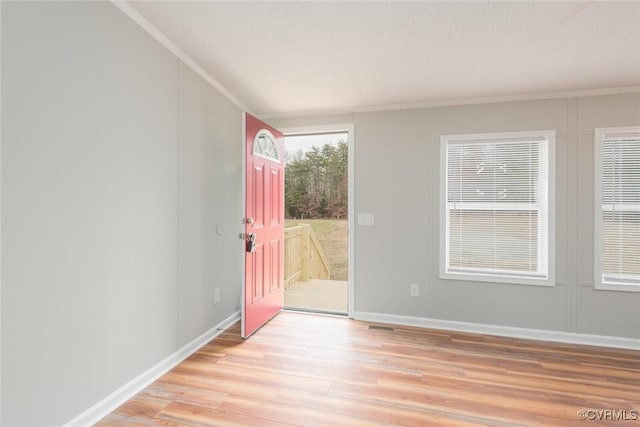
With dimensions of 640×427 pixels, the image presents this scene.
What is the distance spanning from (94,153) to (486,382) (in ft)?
9.24

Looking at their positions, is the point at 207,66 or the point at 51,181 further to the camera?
the point at 207,66

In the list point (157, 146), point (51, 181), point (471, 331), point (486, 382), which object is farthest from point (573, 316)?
point (51, 181)

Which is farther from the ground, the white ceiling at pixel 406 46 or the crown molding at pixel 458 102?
the white ceiling at pixel 406 46

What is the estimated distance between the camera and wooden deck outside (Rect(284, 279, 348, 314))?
3629 mm

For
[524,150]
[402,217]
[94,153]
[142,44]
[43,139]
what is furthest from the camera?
[402,217]

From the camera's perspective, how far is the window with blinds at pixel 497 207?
2777 mm

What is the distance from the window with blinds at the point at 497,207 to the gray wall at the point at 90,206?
2453mm

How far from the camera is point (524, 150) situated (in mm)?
2801

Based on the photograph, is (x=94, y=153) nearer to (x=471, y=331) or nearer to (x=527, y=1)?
(x=527, y=1)

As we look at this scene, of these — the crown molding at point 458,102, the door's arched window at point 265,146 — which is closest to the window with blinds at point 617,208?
the crown molding at point 458,102

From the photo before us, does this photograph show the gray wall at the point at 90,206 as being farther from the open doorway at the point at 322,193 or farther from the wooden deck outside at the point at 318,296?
the open doorway at the point at 322,193

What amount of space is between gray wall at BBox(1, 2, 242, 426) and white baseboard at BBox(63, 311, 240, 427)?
0.04 m

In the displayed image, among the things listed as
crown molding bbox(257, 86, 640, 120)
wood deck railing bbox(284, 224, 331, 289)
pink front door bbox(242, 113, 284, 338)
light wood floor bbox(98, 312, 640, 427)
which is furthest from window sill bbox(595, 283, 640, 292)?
wood deck railing bbox(284, 224, 331, 289)

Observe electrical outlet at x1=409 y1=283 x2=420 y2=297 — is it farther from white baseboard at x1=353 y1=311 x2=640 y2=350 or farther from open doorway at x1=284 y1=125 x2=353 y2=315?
open doorway at x1=284 y1=125 x2=353 y2=315
